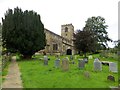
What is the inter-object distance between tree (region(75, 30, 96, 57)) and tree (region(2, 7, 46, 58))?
6.57 meters

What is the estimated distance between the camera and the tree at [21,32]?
37.3 m

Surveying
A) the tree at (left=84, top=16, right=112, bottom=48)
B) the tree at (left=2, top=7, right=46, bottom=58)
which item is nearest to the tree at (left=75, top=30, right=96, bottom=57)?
the tree at (left=2, top=7, right=46, bottom=58)

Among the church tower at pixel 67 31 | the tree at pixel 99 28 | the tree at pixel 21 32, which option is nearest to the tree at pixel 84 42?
the tree at pixel 21 32

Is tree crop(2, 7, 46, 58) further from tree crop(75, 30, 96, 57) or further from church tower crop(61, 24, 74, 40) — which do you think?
church tower crop(61, 24, 74, 40)

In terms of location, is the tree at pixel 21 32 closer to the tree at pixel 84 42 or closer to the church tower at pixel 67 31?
the tree at pixel 84 42

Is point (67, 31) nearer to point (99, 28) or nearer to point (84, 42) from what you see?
point (99, 28)

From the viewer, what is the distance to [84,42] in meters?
37.8

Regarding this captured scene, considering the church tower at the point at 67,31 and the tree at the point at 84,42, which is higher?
the church tower at the point at 67,31

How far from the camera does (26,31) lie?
3791 centimetres

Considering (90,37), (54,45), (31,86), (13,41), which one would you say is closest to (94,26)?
(54,45)

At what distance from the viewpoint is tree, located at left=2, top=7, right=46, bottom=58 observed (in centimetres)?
3728

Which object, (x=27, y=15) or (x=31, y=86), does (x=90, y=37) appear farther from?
(x=31, y=86)

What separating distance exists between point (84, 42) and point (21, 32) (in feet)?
33.6

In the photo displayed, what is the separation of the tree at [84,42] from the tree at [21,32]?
657 centimetres
